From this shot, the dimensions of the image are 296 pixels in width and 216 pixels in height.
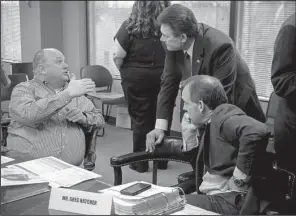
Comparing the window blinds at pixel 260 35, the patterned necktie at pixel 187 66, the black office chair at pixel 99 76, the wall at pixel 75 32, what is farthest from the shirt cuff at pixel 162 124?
the wall at pixel 75 32

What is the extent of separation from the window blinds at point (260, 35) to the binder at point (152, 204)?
342 cm

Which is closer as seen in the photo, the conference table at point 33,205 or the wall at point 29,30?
the conference table at point 33,205

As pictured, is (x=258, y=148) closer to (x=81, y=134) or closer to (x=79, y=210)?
(x=79, y=210)

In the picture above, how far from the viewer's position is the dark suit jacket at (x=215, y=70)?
7.20 feet

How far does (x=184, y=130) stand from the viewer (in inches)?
83.0

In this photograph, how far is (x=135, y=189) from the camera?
1183mm

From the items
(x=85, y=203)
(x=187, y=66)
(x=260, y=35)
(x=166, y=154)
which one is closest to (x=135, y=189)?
(x=85, y=203)

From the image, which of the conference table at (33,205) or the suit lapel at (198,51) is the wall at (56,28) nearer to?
the suit lapel at (198,51)

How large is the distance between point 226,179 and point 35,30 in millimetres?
5127

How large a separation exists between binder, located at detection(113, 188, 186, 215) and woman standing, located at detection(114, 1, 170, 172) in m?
2.42

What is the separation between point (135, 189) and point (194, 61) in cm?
118

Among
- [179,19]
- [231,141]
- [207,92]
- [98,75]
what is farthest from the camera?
[98,75]

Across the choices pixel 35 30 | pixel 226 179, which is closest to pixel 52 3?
pixel 35 30

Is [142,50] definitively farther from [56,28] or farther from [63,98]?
[56,28]
